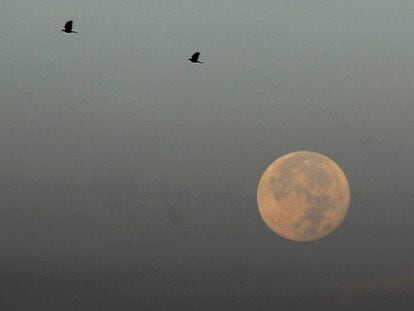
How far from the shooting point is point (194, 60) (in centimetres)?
15650

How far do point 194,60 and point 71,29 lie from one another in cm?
1689

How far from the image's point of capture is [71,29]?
152 m
